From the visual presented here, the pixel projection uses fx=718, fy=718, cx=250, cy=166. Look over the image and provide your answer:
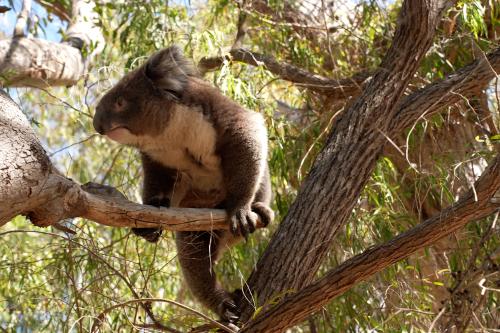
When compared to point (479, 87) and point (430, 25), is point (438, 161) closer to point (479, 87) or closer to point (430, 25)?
point (479, 87)

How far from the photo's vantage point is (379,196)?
15.1 ft

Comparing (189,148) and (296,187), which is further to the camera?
(296,187)

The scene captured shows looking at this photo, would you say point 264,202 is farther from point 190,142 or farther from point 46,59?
point 46,59

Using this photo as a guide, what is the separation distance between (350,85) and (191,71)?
1.45 meters

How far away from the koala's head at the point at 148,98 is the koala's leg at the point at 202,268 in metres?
0.70

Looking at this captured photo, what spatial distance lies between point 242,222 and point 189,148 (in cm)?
69

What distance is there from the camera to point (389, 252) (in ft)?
9.29

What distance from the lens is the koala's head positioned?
14.2 feet

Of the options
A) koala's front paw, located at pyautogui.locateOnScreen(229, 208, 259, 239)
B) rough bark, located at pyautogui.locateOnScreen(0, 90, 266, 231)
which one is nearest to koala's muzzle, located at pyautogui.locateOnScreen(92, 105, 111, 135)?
koala's front paw, located at pyautogui.locateOnScreen(229, 208, 259, 239)

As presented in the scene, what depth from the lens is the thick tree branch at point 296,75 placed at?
5387 millimetres

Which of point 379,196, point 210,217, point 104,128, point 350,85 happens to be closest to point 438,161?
point 379,196

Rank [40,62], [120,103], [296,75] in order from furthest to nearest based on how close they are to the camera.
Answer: [40,62] → [296,75] → [120,103]

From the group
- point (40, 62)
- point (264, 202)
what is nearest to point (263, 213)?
point (264, 202)

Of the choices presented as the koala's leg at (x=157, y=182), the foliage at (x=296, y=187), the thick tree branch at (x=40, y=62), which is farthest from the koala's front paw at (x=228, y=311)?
the thick tree branch at (x=40, y=62)
